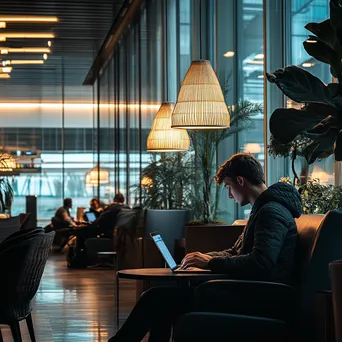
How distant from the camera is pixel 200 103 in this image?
612 cm

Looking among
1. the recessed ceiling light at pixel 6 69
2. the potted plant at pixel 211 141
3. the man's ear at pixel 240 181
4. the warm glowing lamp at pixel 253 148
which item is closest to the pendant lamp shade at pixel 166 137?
the potted plant at pixel 211 141

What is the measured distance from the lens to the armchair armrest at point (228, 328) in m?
3.83

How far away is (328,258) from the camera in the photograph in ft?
13.2

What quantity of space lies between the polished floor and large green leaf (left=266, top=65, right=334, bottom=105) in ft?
10.3

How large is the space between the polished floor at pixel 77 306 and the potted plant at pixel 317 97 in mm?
3045

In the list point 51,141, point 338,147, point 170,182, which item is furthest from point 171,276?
point 51,141

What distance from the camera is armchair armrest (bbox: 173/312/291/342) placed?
383cm

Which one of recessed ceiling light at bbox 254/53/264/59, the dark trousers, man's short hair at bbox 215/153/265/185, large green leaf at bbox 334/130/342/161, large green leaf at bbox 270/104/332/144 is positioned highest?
recessed ceiling light at bbox 254/53/264/59

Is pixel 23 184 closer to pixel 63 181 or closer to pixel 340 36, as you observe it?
pixel 63 181

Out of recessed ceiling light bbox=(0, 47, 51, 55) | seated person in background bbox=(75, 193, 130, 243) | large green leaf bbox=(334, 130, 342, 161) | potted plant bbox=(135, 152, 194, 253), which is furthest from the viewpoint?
recessed ceiling light bbox=(0, 47, 51, 55)

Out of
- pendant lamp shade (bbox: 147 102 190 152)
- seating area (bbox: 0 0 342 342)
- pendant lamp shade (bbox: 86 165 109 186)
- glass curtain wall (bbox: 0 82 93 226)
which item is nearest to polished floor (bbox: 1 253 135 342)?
seating area (bbox: 0 0 342 342)

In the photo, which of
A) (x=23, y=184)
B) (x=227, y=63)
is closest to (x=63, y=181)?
(x=23, y=184)

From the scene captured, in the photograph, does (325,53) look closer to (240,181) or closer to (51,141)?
(240,181)

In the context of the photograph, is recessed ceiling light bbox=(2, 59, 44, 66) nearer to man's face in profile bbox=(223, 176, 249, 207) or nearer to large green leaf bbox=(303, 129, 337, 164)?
man's face in profile bbox=(223, 176, 249, 207)
